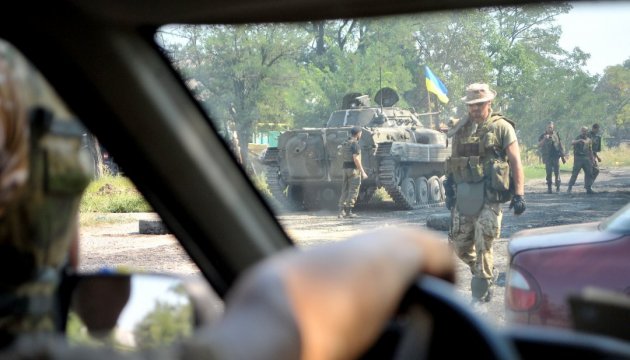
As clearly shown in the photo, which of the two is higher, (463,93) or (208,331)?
(463,93)

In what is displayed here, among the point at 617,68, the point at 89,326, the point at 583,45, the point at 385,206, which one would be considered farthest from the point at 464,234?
the point at 89,326

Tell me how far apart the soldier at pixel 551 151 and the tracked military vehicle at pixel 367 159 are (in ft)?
2.60

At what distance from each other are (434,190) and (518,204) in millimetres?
2324

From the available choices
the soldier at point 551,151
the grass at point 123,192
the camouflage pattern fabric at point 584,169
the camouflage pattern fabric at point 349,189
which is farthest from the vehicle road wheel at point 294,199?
the camouflage pattern fabric at point 584,169

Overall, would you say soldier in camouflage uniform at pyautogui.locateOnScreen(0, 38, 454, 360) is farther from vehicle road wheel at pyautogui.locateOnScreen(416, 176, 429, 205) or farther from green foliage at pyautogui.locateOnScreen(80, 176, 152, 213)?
vehicle road wheel at pyautogui.locateOnScreen(416, 176, 429, 205)

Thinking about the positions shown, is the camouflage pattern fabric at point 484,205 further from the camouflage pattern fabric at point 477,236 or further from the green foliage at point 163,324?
the green foliage at point 163,324

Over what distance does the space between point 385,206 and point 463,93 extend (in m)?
1.62

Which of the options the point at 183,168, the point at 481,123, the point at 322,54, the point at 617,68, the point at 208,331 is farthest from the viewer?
the point at 481,123

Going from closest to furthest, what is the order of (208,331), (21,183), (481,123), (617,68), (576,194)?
(208,331)
(21,183)
(617,68)
(576,194)
(481,123)

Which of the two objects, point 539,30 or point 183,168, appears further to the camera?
point 539,30

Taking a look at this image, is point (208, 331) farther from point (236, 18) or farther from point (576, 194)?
point (576, 194)

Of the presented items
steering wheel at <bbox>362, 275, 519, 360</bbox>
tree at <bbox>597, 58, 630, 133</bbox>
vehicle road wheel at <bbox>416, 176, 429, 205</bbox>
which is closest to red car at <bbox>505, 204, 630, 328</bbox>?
tree at <bbox>597, 58, 630, 133</bbox>

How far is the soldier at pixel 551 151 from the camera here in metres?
4.61

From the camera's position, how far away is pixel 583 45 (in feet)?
10.8
